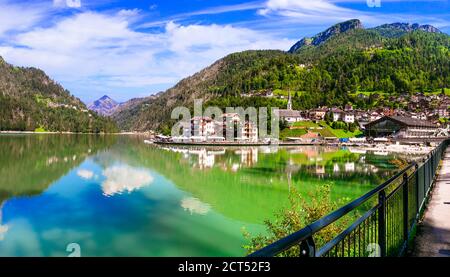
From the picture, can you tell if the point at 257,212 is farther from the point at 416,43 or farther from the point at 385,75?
the point at 416,43

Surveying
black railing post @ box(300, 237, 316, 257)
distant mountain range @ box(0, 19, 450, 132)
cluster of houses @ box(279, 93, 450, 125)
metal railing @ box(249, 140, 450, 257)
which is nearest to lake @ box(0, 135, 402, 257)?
metal railing @ box(249, 140, 450, 257)

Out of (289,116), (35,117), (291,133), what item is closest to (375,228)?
(291,133)

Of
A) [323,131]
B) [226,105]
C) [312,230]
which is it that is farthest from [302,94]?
[312,230]

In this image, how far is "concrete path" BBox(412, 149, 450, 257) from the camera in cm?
571

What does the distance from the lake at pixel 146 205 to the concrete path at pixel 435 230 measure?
22.4 feet

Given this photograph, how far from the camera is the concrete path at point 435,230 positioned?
18.7ft

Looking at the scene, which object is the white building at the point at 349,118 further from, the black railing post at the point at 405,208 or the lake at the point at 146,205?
the black railing post at the point at 405,208

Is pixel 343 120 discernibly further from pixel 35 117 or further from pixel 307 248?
pixel 35 117

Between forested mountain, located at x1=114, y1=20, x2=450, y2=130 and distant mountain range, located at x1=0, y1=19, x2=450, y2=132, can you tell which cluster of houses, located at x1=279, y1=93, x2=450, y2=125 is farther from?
forested mountain, located at x1=114, y1=20, x2=450, y2=130

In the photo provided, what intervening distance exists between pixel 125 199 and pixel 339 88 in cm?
13149

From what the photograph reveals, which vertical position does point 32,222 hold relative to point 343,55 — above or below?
below

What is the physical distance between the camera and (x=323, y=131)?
4259 inches

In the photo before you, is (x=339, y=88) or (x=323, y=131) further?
(x=339, y=88)

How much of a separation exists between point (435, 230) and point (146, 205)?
18.5 m
